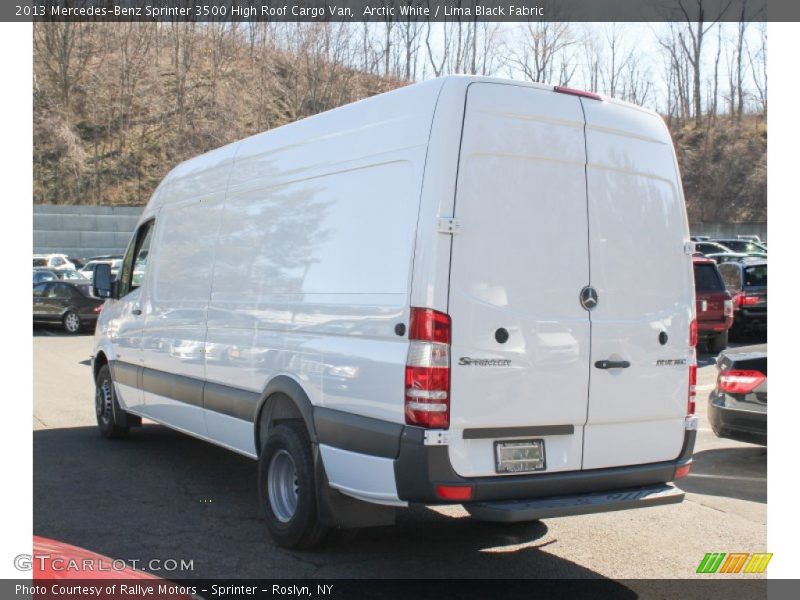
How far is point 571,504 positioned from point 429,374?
42.0 inches

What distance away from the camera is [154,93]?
180 feet

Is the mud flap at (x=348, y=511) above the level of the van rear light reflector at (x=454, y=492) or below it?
below

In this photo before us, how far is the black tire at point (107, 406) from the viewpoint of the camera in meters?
9.13

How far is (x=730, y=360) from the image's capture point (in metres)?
8.12

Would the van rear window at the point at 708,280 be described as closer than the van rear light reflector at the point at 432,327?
No

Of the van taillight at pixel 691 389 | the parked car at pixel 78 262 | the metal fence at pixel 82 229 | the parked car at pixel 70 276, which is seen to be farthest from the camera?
the metal fence at pixel 82 229

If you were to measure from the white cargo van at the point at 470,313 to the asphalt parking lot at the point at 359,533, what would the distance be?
38 centimetres

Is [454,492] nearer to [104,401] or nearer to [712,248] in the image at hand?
[104,401]

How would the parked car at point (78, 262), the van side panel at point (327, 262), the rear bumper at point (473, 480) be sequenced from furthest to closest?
the parked car at point (78, 262), the van side panel at point (327, 262), the rear bumper at point (473, 480)

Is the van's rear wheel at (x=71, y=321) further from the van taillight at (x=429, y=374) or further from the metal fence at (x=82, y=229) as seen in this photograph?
the van taillight at (x=429, y=374)

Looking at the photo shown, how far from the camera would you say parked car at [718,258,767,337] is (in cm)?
1866

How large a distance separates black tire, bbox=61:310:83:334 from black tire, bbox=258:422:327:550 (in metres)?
18.9

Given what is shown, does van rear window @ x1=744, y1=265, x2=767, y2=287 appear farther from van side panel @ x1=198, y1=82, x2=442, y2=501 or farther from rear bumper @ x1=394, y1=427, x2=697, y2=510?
rear bumper @ x1=394, y1=427, x2=697, y2=510

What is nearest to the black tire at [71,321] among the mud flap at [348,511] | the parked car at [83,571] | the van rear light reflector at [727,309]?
the van rear light reflector at [727,309]
